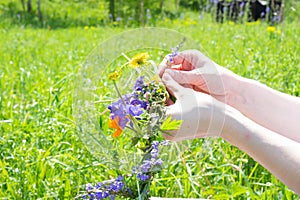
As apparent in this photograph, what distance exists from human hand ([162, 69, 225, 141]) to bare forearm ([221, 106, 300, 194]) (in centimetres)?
7

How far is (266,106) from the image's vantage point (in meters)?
1.74

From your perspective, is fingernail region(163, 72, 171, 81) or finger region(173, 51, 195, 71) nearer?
fingernail region(163, 72, 171, 81)

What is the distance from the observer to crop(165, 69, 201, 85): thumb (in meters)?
1.29

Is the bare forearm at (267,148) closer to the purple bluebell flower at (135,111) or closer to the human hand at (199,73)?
A: the human hand at (199,73)

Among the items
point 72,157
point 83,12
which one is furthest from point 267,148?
point 83,12

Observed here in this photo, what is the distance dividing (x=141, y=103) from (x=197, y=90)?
28cm

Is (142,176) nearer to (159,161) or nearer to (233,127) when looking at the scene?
(159,161)

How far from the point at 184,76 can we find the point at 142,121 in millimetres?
219

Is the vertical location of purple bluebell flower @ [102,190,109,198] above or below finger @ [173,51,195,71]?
below

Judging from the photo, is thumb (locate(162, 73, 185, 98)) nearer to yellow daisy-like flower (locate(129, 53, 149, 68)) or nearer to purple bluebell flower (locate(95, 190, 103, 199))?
yellow daisy-like flower (locate(129, 53, 149, 68))

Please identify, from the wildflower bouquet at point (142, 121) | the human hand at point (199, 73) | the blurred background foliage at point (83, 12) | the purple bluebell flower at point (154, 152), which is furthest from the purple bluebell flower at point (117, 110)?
the blurred background foliage at point (83, 12)

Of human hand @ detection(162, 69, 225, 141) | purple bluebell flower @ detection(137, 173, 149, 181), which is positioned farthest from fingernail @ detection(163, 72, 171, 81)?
purple bluebell flower @ detection(137, 173, 149, 181)

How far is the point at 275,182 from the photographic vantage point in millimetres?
1994

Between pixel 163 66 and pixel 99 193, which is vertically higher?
pixel 163 66
